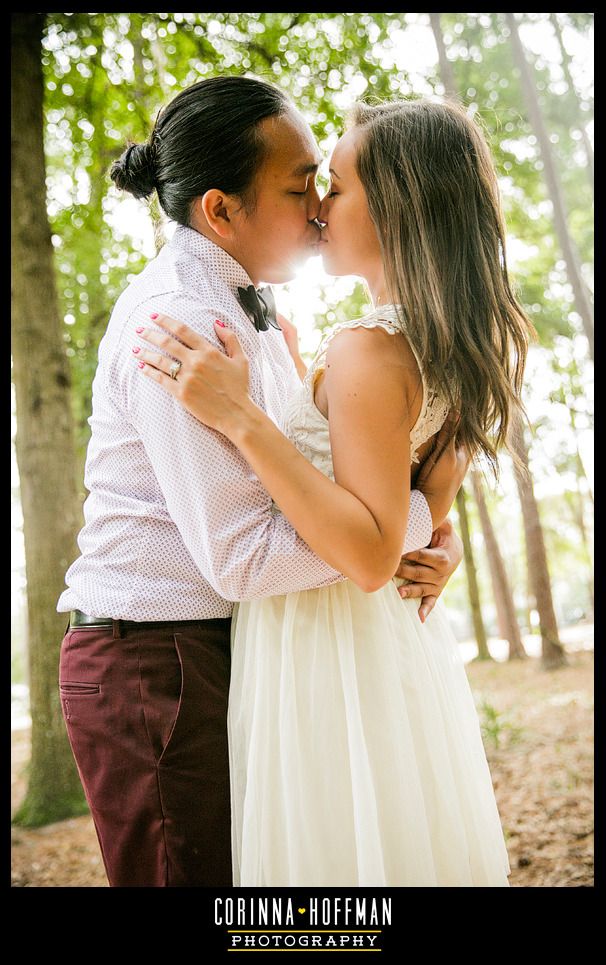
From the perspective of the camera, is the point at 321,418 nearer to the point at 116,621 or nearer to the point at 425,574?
the point at 425,574

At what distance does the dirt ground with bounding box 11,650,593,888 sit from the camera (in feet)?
16.7

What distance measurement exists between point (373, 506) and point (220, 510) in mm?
318

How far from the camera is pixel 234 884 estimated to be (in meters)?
1.77

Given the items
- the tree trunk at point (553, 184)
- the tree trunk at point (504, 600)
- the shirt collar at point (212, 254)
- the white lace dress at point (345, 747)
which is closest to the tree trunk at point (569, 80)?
the tree trunk at point (553, 184)

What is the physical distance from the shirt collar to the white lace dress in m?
0.29

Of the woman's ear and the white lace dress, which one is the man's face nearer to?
the woman's ear

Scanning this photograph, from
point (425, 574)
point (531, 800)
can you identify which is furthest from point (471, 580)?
point (425, 574)

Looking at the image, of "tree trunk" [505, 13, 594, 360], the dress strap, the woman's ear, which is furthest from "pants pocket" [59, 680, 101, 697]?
"tree trunk" [505, 13, 594, 360]

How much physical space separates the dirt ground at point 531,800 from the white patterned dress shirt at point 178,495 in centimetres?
191

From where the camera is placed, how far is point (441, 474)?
2.00 m

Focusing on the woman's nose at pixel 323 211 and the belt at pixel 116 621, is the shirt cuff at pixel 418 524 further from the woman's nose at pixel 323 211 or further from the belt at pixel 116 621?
the woman's nose at pixel 323 211

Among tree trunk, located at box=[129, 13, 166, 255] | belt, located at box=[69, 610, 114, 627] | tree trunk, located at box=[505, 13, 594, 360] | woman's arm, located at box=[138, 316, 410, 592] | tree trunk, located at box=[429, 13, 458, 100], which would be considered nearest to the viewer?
woman's arm, located at box=[138, 316, 410, 592]
